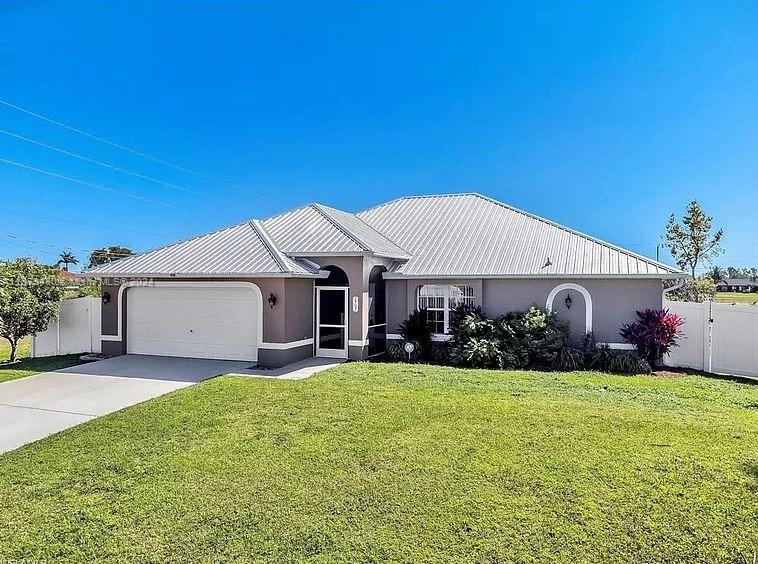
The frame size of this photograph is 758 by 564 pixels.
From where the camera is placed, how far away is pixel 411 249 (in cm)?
1823

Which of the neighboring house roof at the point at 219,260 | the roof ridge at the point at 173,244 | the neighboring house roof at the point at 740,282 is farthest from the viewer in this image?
the neighboring house roof at the point at 740,282

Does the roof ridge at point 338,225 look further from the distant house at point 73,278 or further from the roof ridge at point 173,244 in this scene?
the distant house at point 73,278

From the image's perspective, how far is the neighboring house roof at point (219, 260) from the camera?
13.9 meters

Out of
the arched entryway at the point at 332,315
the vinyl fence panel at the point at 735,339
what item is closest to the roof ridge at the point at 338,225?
the arched entryway at the point at 332,315

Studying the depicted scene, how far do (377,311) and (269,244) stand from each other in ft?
15.0

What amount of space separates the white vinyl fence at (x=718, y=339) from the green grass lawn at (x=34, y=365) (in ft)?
62.2

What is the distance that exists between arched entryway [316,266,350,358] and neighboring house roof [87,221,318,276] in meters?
1.04

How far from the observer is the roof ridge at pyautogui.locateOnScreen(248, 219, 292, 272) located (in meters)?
13.8

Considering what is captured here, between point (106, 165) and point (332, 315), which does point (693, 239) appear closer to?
point (332, 315)

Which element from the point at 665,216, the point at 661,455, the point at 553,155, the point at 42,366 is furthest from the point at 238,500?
the point at 665,216

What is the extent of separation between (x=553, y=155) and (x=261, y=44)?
50.5ft

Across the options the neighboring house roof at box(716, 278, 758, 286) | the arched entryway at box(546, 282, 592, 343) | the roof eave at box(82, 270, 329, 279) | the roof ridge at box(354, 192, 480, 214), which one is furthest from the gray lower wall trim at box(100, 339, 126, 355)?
the neighboring house roof at box(716, 278, 758, 286)

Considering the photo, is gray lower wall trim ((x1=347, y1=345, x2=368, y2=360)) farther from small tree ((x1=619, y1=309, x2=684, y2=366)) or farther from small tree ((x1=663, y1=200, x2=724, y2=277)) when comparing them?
small tree ((x1=663, y1=200, x2=724, y2=277))

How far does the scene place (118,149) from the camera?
85.1 feet
